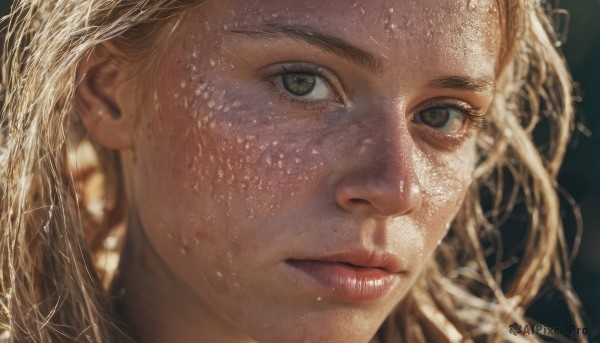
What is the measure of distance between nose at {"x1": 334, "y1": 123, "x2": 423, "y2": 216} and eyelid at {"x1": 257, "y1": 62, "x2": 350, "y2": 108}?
12 centimetres

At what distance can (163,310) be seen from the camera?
1.79m

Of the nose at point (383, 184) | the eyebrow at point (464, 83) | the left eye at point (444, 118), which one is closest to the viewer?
the nose at point (383, 184)

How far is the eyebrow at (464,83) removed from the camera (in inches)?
Answer: 63.3

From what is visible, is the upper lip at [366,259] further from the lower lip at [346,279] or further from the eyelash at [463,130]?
the eyelash at [463,130]

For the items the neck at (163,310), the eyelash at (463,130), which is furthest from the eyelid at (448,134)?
the neck at (163,310)

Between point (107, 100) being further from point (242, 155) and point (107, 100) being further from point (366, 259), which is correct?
point (366, 259)

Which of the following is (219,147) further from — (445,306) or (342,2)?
(445,306)

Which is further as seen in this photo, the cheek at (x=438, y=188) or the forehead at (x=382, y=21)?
the cheek at (x=438, y=188)

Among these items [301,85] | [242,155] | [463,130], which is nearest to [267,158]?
[242,155]

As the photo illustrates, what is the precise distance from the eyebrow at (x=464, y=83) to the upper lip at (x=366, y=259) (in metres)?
0.32

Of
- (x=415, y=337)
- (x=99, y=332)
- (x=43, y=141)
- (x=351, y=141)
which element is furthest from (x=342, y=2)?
(x=415, y=337)

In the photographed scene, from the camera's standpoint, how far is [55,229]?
171 cm

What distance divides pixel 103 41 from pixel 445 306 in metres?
1.12

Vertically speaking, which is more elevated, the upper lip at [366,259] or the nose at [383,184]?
the nose at [383,184]
